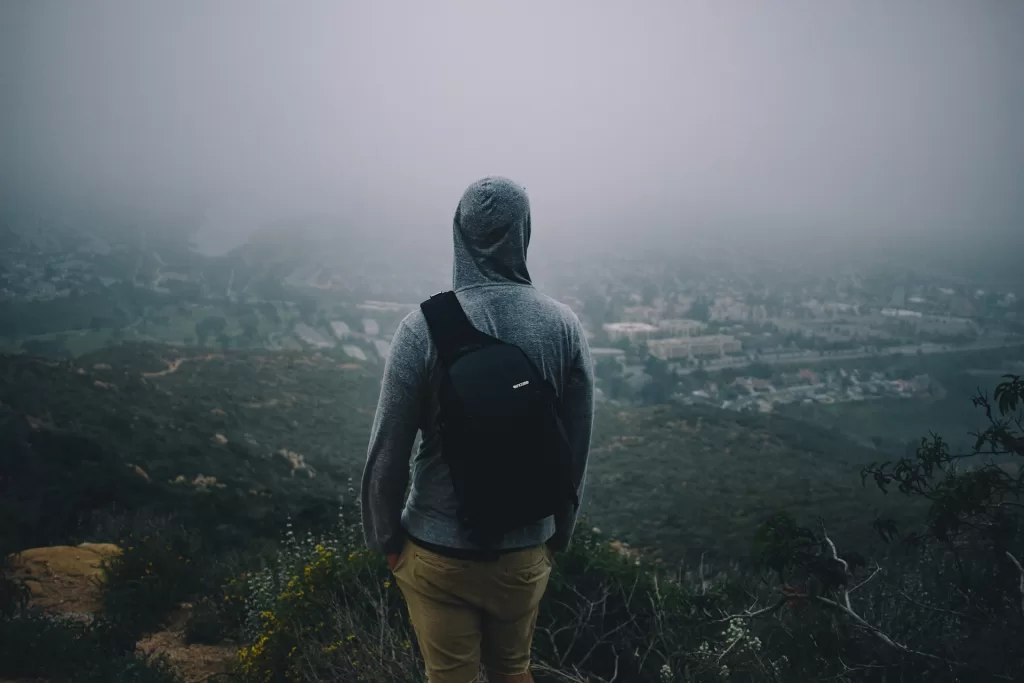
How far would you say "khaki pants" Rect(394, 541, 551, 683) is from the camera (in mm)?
1411

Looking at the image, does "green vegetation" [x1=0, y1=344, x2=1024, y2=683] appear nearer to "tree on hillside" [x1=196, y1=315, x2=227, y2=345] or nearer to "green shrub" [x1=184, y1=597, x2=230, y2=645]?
"green shrub" [x1=184, y1=597, x2=230, y2=645]

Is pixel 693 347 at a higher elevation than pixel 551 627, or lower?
lower

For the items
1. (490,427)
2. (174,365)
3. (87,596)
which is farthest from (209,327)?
(490,427)

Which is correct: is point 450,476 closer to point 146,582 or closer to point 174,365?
point 146,582

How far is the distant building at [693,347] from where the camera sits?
21109 mm

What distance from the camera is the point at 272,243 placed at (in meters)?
24.7

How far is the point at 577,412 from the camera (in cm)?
158

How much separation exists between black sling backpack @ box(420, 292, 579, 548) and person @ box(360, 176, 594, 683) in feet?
0.11

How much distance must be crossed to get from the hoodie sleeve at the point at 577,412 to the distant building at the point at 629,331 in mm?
21041

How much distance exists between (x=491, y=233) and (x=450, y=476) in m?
0.59

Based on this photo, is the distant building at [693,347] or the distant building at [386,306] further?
the distant building at [386,306]

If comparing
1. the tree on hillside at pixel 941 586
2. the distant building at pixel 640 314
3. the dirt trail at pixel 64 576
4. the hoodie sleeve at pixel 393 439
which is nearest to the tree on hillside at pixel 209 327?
the dirt trail at pixel 64 576

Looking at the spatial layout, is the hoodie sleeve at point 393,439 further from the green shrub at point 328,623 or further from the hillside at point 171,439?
the hillside at point 171,439

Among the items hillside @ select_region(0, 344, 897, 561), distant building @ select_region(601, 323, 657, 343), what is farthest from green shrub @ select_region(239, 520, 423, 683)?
distant building @ select_region(601, 323, 657, 343)
